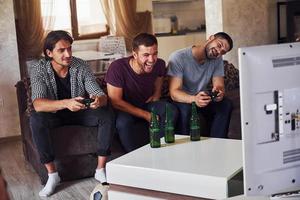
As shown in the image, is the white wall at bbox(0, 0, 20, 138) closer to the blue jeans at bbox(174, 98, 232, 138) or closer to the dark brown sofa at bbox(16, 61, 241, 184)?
the dark brown sofa at bbox(16, 61, 241, 184)

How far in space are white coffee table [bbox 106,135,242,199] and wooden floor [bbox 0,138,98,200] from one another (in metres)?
1.07

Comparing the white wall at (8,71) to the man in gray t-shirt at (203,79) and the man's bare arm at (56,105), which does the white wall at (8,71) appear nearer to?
the man's bare arm at (56,105)

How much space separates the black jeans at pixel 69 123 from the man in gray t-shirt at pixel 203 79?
0.54 meters

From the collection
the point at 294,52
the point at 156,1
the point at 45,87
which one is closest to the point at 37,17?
the point at 156,1

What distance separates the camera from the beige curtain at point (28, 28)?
22.2 feet

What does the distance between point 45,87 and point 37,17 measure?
371 centimetres

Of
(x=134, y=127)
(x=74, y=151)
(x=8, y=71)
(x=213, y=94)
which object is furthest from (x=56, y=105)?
(x=8, y=71)

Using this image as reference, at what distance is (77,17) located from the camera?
7.54 meters

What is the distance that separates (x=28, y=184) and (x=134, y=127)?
96 centimetres

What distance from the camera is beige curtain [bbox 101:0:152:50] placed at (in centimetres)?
762

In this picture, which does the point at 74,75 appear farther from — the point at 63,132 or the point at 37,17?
the point at 37,17

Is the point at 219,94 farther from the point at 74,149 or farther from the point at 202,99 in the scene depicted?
the point at 74,149

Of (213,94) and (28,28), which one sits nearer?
(213,94)

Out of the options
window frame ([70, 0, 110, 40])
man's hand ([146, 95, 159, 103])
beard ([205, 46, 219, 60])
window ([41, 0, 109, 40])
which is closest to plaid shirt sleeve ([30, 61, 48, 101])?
man's hand ([146, 95, 159, 103])
